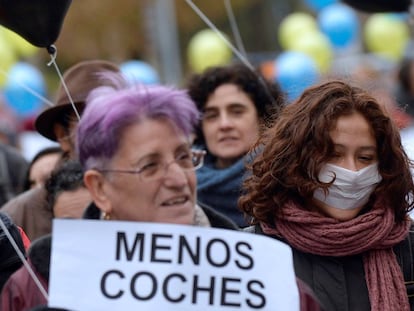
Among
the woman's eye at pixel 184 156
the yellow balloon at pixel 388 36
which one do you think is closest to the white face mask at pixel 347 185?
the woman's eye at pixel 184 156

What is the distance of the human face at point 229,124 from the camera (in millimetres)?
5621

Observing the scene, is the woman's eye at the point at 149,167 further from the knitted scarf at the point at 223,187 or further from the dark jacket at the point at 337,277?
the knitted scarf at the point at 223,187

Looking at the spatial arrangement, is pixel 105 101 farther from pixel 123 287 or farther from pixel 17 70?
pixel 17 70

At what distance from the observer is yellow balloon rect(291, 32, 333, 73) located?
44.0ft

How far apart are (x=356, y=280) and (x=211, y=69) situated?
2570 mm

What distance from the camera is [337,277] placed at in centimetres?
352

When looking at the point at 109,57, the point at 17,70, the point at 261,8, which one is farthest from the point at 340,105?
the point at 261,8

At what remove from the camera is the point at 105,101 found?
312 cm

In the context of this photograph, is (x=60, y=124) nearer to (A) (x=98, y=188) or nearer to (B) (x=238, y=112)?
(B) (x=238, y=112)

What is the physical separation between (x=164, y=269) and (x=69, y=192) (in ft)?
6.23

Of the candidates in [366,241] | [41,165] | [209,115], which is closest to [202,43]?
[41,165]

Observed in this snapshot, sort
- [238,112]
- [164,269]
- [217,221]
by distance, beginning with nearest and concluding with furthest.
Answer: [164,269]
[217,221]
[238,112]

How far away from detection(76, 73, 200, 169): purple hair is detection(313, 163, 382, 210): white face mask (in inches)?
21.2

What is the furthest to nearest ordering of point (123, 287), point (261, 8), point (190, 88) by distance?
point (261, 8) < point (190, 88) < point (123, 287)
